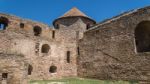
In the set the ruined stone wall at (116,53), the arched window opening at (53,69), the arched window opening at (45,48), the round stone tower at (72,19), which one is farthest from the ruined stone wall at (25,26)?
the ruined stone wall at (116,53)

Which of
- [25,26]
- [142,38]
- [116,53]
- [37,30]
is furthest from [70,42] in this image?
[142,38]

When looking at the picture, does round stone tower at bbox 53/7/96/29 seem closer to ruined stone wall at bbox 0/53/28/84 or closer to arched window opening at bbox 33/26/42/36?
arched window opening at bbox 33/26/42/36

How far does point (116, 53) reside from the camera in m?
14.4

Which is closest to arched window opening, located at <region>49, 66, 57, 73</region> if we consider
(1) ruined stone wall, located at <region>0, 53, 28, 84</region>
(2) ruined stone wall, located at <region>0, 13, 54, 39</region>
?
(2) ruined stone wall, located at <region>0, 13, 54, 39</region>

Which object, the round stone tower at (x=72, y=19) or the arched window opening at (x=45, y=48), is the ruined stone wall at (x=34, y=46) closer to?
the arched window opening at (x=45, y=48)

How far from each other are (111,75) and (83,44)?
4.25m

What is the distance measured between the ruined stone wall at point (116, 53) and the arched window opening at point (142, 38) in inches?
43.0

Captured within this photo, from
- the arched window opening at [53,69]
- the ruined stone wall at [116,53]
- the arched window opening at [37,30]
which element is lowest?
the arched window opening at [53,69]

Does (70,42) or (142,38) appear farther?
(70,42)

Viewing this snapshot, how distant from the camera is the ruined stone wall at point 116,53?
13102 mm

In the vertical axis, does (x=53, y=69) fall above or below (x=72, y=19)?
below

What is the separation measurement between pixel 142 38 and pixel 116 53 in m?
2.58

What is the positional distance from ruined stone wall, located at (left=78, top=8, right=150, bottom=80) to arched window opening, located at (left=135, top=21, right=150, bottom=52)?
1.09 m

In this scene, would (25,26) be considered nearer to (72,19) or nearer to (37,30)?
(37,30)
